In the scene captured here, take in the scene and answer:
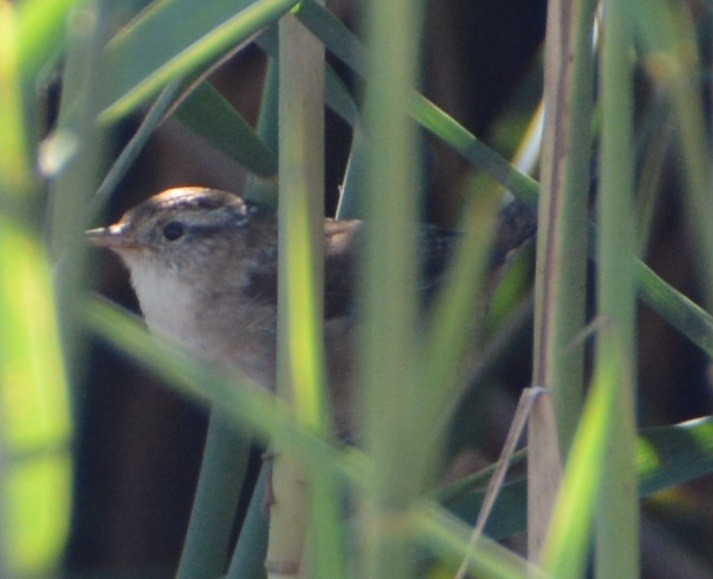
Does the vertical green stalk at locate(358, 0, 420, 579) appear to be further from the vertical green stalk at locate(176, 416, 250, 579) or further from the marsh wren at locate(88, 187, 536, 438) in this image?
the marsh wren at locate(88, 187, 536, 438)

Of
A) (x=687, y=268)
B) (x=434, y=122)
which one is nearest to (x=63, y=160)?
(x=434, y=122)

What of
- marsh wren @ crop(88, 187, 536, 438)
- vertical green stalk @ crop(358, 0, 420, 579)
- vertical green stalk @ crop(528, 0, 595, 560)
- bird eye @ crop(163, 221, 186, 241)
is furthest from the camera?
bird eye @ crop(163, 221, 186, 241)

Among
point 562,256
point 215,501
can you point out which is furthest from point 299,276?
point 215,501

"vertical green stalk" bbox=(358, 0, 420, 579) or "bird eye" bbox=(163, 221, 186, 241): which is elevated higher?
"bird eye" bbox=(163, 221, 186, 241)

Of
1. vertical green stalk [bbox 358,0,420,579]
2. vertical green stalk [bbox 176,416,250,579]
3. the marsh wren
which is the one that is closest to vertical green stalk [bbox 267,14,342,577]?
vertical green stalk [bbox 358,0,420,579]

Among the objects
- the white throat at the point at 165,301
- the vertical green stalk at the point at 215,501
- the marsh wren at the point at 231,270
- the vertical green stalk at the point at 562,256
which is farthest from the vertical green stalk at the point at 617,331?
the white throat at the point at 165,301

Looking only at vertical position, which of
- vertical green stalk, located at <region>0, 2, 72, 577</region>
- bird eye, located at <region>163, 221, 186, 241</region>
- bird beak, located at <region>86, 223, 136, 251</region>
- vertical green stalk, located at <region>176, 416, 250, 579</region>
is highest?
bird eye, located at <region>163, 221, 186, 241</region>

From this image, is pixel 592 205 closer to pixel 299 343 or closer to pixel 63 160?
pixel 299 343
